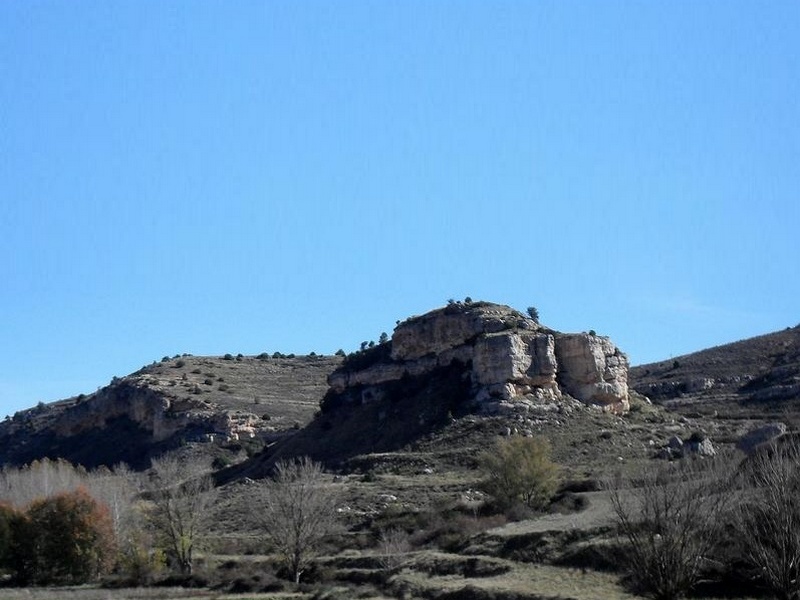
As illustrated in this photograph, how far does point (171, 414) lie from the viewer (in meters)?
115

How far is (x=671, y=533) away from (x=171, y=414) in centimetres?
8952

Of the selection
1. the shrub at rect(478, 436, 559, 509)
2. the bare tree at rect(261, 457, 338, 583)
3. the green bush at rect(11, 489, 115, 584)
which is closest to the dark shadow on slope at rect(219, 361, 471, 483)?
the shrub at rect(478, 436, 559, 509)

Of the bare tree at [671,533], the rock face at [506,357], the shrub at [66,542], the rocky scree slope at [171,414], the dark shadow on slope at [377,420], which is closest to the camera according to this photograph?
the bare tree at [671,533]

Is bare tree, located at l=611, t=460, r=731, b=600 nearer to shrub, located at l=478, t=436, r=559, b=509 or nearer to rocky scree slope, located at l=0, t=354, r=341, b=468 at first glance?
shrub, located at l=478, t=436, r=559, b=509

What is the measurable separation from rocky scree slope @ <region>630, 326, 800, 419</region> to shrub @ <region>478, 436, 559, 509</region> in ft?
87.8

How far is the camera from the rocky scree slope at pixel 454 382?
3359 inches

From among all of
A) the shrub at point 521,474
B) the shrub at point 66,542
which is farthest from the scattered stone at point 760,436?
the shrub at point 66,542

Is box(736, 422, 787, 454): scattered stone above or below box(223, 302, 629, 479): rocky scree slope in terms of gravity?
below

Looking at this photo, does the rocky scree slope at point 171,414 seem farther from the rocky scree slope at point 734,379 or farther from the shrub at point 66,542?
the shrub at point 66,542

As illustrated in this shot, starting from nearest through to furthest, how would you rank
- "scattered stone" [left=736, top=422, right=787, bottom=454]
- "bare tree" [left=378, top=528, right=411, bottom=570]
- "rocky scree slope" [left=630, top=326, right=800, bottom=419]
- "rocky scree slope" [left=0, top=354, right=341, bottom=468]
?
"bare tree" [left=378, top=528, right=411, bottom=570], "scattered stone" [left=736, top=422, right=787, bottom=454], "rocky scree slope" [left=630, top=326, right=800, bottom=419], "rocky scree slope" [left=0, top=354, right=341, bottom=468]

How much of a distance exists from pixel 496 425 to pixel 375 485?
1305cm

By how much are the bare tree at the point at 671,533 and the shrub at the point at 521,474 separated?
26.1 m

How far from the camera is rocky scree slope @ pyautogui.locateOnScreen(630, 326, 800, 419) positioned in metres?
90.4

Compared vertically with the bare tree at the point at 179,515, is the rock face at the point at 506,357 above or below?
above
